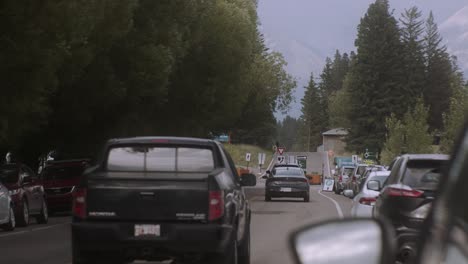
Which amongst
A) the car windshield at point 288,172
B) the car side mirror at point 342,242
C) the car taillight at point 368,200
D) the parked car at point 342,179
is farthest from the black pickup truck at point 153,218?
the parked car at point 342,179

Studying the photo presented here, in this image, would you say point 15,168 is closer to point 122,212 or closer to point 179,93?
point 122,212

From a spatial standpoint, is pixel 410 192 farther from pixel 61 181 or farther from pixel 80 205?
pixel 61 181

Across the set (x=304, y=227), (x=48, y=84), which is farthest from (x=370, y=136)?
(x=304, y=227)

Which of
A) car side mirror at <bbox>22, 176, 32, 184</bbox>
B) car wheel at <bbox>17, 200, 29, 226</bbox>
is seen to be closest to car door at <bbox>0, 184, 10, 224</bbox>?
car wheel at <bbox>17, 200, 29, 226</bbox>

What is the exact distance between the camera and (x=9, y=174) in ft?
89.6

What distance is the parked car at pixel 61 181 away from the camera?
34.2 meters

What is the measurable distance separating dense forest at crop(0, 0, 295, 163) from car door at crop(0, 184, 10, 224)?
3502 mm

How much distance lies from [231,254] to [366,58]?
109 metres

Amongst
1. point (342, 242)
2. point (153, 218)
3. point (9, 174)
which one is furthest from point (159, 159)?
point (9, 174)

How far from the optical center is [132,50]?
38812 millimetres

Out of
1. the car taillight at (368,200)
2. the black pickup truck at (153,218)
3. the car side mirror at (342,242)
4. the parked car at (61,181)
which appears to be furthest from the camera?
the parked car at (61,181)

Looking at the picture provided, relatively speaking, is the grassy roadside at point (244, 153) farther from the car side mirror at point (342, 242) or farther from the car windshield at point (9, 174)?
the car side mirror at point (342, 242)

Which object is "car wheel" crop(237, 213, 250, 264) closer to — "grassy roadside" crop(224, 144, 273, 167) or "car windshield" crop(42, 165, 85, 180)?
"car windshield" crop(42, 165, 85, 180)

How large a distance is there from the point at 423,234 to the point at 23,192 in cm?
2529
